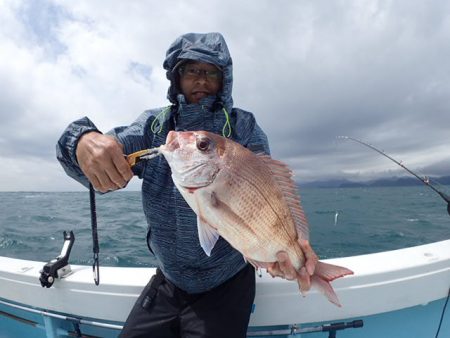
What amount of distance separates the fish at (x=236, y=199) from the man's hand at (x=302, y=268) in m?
0.02

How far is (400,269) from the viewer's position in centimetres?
231

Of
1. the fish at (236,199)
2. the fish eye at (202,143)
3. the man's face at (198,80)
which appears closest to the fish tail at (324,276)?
the fish at (236,199)

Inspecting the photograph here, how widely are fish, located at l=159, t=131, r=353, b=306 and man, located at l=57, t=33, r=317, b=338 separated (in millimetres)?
618

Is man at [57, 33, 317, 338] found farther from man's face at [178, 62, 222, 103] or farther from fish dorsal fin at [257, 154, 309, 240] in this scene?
fish dorsal fin at [257, 154, 309, 240]

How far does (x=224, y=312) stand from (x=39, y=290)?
5.76 feet

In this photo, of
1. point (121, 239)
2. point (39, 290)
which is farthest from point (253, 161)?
point (121, 239)

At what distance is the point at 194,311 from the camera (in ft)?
6.16

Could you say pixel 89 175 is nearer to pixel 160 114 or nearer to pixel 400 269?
pixel 160 114

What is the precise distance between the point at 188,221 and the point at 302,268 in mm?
778

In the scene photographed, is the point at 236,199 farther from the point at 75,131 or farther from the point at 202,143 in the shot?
the point at 75,131

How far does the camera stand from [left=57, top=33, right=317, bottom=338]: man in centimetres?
186

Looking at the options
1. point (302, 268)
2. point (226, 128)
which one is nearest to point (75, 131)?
point (226, 128)

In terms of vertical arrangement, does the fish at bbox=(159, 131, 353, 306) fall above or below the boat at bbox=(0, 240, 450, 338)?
above

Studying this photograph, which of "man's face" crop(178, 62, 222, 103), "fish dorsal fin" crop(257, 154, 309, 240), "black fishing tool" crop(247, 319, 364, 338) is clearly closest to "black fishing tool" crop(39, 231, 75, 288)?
"black fishing tool" crop(247, 319, 364, 338)
